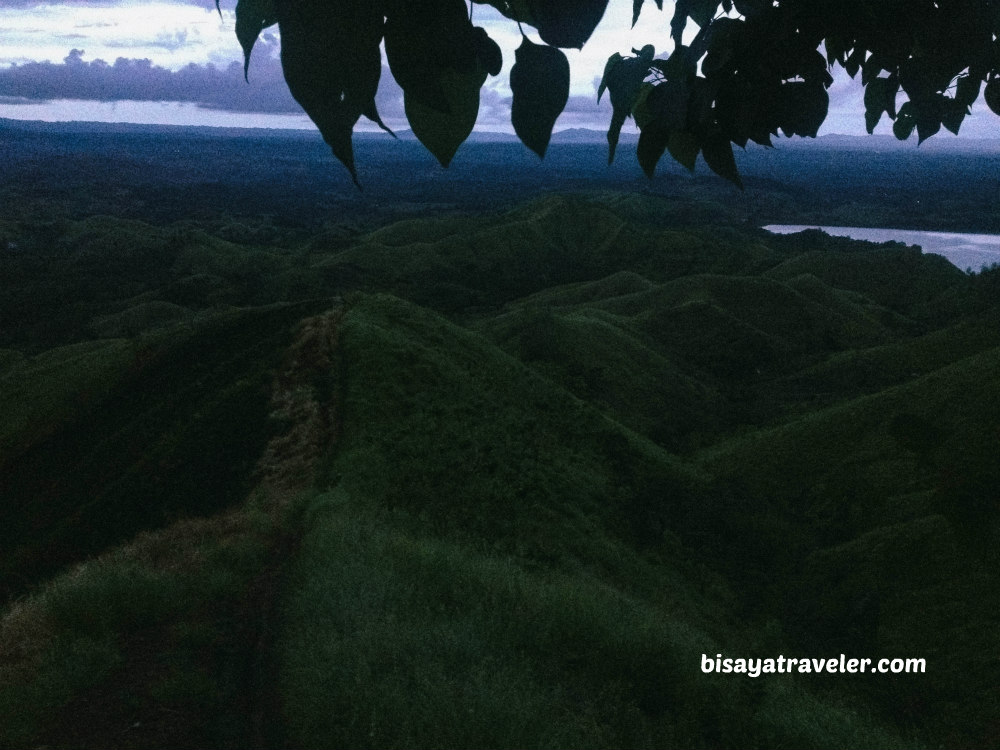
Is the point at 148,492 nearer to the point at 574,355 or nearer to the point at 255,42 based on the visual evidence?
the point at 255,42

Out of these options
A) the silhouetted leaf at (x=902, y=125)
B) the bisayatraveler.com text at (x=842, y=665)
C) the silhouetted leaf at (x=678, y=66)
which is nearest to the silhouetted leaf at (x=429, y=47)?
the silhouetted leaf at (x=678, y=66)

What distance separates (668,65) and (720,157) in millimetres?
190

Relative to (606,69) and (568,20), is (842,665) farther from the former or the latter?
(568,20)

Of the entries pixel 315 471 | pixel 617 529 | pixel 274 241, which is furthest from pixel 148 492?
pixel 274 241

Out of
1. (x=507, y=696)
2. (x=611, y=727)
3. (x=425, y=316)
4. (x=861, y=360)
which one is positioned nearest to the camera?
(x=507, y=696)

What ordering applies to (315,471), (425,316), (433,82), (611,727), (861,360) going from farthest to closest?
1. (861,360)
2. (425,316)
3. (315,471)
4. (611,727)
5. (433,82)

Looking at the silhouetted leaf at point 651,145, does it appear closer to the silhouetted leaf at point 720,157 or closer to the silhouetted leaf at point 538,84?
the silhouetted leaf at point 720,157

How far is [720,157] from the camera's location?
1.39m

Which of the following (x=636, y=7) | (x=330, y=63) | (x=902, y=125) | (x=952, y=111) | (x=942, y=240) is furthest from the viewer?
(x=942, y=240)

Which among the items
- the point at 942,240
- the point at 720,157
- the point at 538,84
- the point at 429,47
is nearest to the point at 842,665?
the point at 720,157

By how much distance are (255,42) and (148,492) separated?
1680cm

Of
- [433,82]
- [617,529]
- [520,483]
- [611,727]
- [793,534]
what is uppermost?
[433,82]

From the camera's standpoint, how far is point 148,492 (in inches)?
623

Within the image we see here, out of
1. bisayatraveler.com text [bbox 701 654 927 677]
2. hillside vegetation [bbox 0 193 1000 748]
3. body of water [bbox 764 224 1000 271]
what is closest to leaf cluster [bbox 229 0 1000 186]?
hillside vegetation [bbox 0 193 1000 748]
